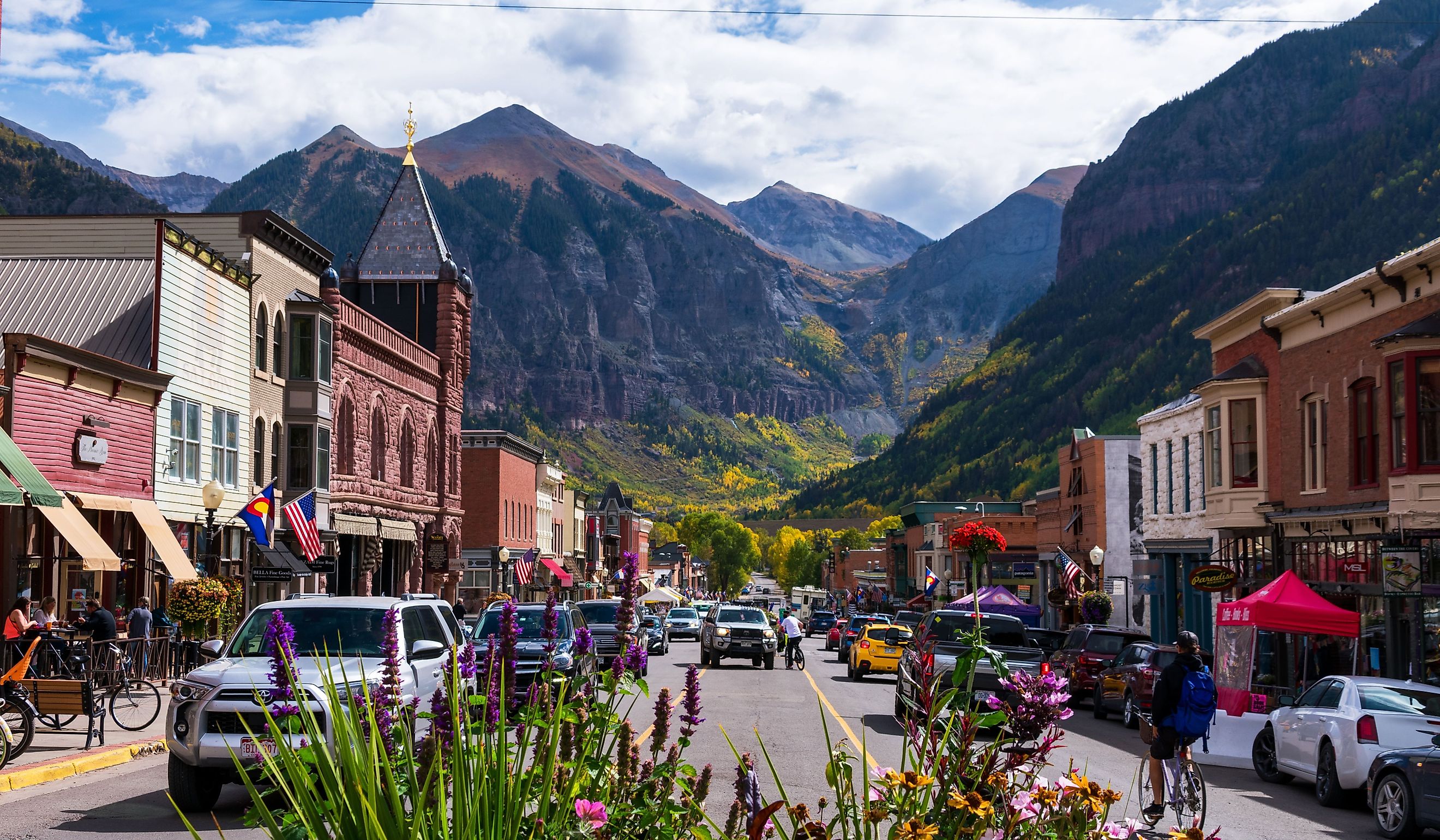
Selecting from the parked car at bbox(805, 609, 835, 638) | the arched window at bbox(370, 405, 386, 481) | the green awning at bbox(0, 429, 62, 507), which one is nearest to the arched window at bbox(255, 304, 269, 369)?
the arched window at bbox(370, 405, 386, 481)

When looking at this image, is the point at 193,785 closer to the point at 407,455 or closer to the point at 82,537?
the point at 82,537

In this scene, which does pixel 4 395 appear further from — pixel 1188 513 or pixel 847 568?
pixel 847 568

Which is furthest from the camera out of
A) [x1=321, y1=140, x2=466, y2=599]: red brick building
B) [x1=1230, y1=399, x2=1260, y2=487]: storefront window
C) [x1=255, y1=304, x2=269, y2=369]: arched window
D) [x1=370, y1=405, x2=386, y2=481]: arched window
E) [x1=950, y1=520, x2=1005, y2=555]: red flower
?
[x1=370, y1=405, x2=386, y2=481]: arched window

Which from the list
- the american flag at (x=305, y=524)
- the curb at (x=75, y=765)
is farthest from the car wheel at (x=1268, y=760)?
the american flag at (x=305, y=524)

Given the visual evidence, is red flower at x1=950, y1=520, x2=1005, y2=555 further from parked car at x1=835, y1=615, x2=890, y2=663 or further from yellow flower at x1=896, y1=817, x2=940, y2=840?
yellow flower at x1=896, y1=817, x2=940, y2=840

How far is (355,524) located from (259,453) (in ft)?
22.9

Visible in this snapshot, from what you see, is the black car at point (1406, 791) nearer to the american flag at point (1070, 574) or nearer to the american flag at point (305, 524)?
the american flag at point (305, 524)

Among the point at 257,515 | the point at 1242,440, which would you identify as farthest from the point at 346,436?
the point at 1242,440

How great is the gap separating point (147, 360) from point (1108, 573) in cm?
3760

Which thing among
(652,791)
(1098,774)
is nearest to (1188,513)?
(1098,774)

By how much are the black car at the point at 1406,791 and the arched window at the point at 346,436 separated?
3601 cm

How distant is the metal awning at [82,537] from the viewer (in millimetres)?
24844

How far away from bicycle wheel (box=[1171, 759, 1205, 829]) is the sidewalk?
10.9 meters

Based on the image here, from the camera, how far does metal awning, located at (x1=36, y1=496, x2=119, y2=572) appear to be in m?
24.8
